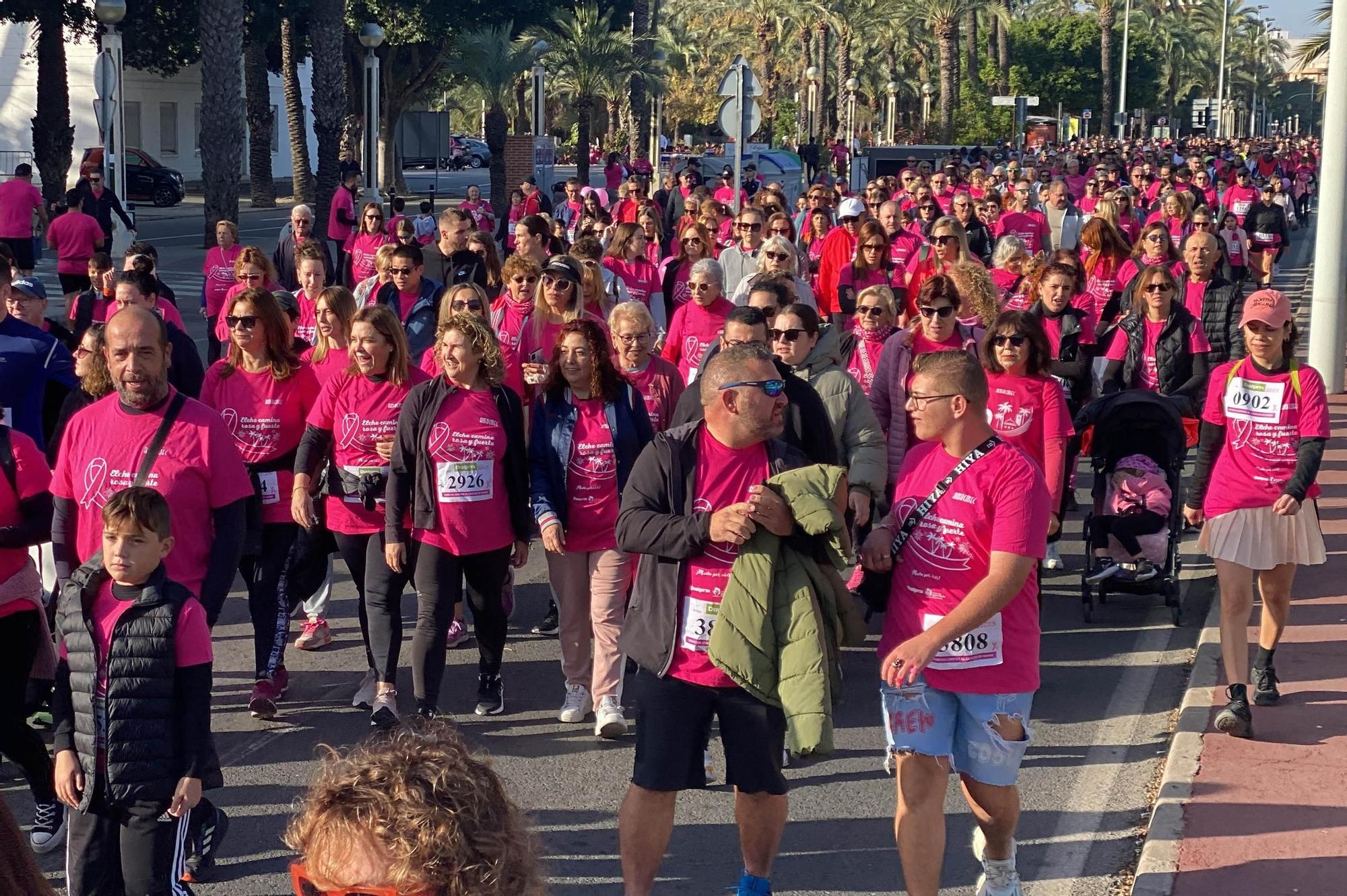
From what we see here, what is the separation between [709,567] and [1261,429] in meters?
3.17

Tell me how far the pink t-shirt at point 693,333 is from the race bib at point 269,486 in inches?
110

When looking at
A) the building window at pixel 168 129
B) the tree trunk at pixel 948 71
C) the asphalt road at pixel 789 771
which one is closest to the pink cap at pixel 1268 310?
the asphalt road at pixel 789 771

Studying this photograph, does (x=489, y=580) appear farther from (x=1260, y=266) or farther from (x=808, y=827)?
(x=1260, y=266)

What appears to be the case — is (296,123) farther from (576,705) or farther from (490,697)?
(576,705)

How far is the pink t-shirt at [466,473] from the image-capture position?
6.94 meters

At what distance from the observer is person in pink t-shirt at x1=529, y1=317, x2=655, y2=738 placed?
23.4 ft

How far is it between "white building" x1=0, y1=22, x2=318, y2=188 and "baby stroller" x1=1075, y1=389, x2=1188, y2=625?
3786cm

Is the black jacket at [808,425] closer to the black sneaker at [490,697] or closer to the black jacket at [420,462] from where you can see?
the black jacket at [420,462]

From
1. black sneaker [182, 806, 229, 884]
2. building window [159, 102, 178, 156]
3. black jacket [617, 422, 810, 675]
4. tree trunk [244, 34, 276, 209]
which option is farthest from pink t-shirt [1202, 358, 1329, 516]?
building window [159, 102, 178, 156]

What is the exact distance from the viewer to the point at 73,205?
2025 centimetres

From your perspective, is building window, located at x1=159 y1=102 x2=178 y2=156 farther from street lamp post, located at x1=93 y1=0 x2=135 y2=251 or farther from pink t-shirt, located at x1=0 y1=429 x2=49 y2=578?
pink t-shirt, located at x1=0 y1=429 x2=49 y2=578

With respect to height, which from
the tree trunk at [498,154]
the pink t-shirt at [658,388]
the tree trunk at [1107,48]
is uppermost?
the tree trunk at [1107,48]

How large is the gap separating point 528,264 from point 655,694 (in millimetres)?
5362

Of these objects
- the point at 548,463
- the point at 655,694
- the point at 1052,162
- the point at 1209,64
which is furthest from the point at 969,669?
the point at 1209,64
